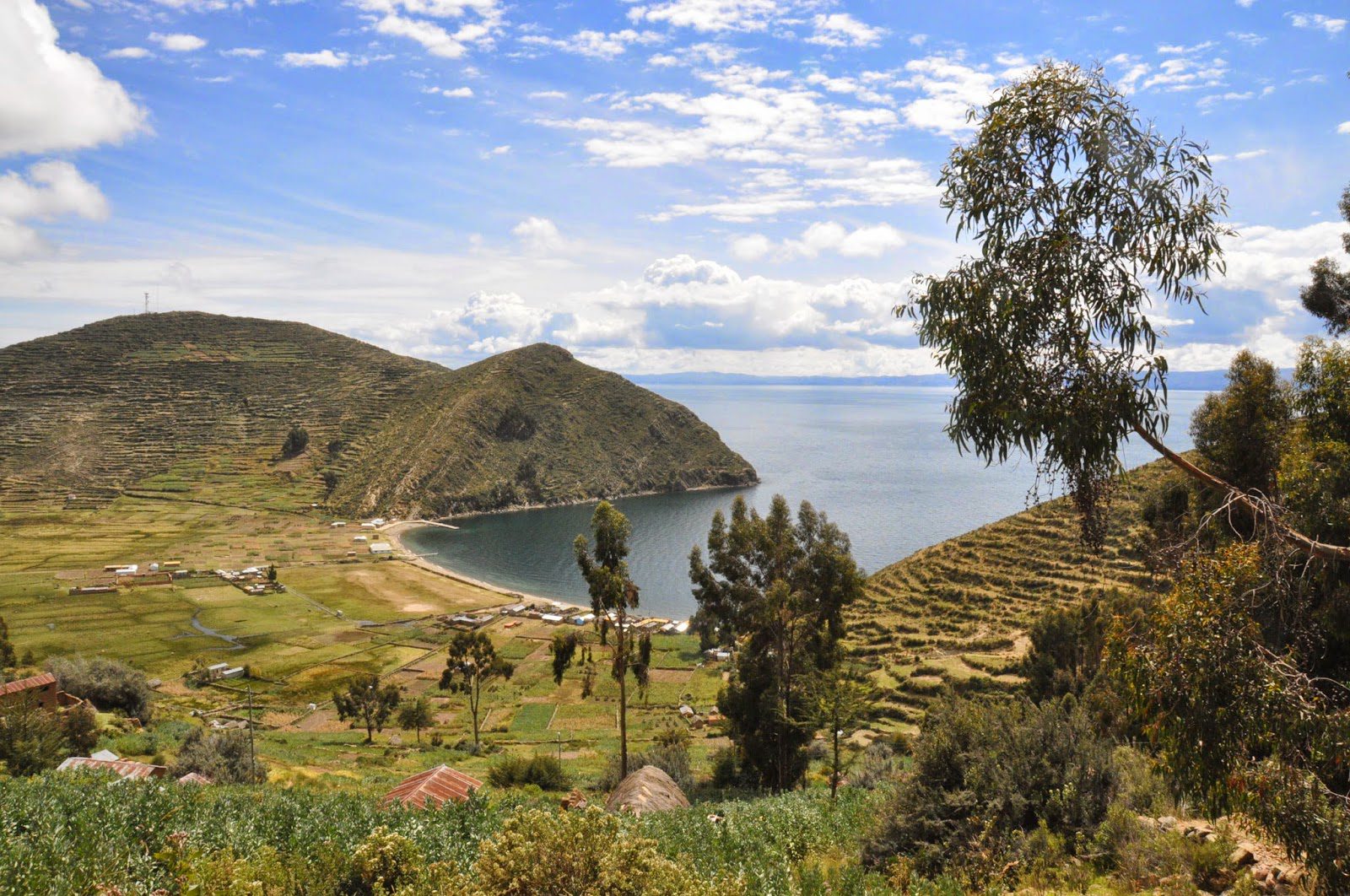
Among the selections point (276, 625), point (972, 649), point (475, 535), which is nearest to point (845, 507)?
point (475, 535)

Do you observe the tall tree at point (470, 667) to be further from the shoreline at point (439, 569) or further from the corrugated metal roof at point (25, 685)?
the shoreline at point (439, 569)

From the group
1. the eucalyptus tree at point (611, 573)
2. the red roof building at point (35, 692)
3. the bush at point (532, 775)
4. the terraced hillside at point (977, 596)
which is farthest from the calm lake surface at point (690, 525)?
the eucalyptus tree at point (611, 573)

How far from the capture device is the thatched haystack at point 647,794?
15352 millimetres

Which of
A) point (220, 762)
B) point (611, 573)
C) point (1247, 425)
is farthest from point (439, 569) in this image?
point (1247, 425)

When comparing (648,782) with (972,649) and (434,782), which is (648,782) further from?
(972,649)

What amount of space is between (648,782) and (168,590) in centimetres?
7340

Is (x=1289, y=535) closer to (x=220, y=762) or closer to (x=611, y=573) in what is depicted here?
(x=611, y=573)

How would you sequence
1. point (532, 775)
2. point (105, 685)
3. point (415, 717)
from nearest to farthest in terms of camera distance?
point (532, 775) → point (105, 685) → point (415, 717)

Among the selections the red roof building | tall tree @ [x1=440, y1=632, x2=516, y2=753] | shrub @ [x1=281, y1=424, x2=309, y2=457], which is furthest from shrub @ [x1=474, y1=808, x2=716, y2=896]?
shrub @ [x1=281, y1=424, x2=309, y2=457]

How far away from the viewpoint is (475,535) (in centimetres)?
10850

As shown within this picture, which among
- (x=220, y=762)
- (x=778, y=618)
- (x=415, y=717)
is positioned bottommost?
(x=415, y=717)

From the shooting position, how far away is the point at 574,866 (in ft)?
18.1

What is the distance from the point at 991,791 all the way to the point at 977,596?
44626 millimetres

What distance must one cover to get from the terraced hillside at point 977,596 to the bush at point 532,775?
1728 centimetres
